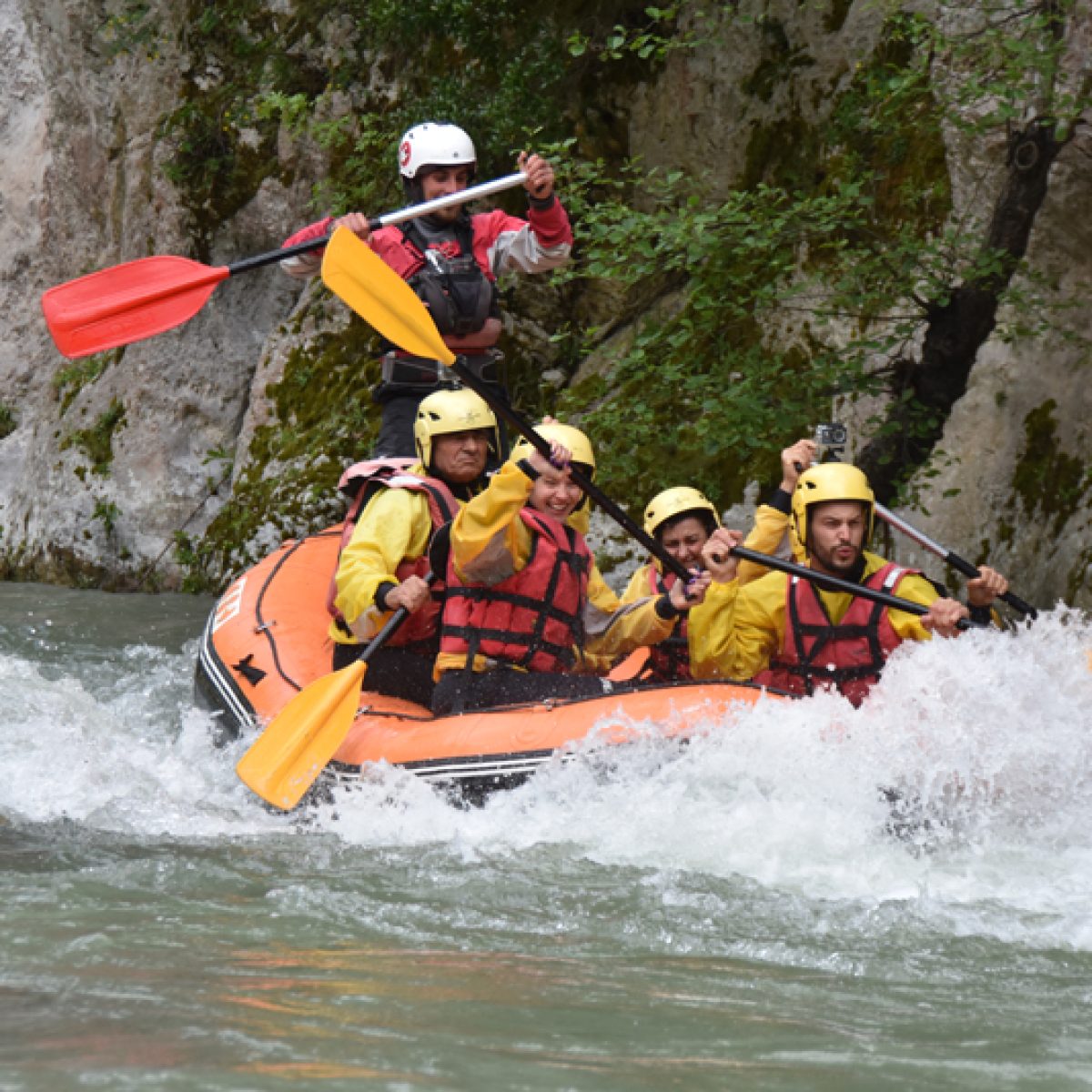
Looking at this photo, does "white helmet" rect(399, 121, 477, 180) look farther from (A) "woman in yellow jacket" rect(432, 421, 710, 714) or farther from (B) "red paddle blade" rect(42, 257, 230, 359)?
(A) "woman in yellow jacket" rect(432, 421, 710, 714)

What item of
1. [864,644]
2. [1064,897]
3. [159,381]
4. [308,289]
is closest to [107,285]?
[864,644]

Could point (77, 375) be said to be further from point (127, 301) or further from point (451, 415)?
point (451, 415)

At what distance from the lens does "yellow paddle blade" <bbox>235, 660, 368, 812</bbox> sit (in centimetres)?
462

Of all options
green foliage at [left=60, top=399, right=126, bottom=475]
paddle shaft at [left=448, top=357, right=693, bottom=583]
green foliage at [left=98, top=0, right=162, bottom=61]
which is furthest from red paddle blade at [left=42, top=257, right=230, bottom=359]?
green foliage at [left=98, top=0, right=162, bottom=61]

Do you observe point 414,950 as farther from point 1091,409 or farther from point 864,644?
point 1091,409

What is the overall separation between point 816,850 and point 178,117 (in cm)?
1046

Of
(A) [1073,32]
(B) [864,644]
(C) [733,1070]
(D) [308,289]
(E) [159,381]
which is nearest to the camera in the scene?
(C) [733,1070]

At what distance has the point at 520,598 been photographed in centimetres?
492

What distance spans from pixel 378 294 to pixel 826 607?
5.87 feet

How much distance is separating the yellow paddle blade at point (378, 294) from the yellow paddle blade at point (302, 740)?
1.10 m

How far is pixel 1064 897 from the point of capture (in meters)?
3.54

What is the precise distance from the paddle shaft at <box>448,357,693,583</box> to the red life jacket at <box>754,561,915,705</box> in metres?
0.38

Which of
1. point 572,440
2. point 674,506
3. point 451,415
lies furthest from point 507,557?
point 674,506

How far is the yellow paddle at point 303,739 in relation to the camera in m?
4.62
